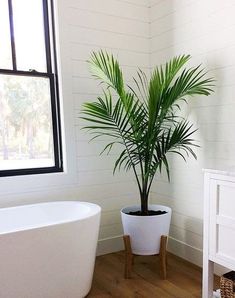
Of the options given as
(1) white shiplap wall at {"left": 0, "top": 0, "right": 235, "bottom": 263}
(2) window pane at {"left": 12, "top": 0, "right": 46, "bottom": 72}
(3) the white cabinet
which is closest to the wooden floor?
(1) white shiplap wall at {"left": 0, "top": 0, "right": 235, "bottom": 263}

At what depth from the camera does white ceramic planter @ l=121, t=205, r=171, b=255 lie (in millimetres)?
2053

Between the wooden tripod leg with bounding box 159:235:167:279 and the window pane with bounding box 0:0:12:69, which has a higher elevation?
the window pane with bounding box 0:0:12:69

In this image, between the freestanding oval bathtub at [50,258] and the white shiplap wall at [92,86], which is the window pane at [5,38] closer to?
the white shiplap wall at [92,86]

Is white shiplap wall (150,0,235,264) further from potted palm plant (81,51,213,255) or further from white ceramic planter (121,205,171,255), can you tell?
white ceramic planter (121,205,171,255)

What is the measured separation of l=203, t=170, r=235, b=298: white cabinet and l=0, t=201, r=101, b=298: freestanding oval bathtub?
29.1 inches

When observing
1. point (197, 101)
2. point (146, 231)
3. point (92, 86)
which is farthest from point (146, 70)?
point (146, 231)

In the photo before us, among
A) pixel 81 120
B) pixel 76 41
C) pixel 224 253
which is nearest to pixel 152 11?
pixel 76 41

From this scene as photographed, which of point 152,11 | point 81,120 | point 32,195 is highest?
point 152,11

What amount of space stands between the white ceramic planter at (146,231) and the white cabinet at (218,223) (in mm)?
441

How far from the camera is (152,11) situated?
2658 mm

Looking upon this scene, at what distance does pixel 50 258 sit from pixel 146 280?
823mm

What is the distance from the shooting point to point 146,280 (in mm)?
2090

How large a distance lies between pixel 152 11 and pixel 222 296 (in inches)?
97.1

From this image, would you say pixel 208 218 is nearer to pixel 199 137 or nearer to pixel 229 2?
pixel 199 137
